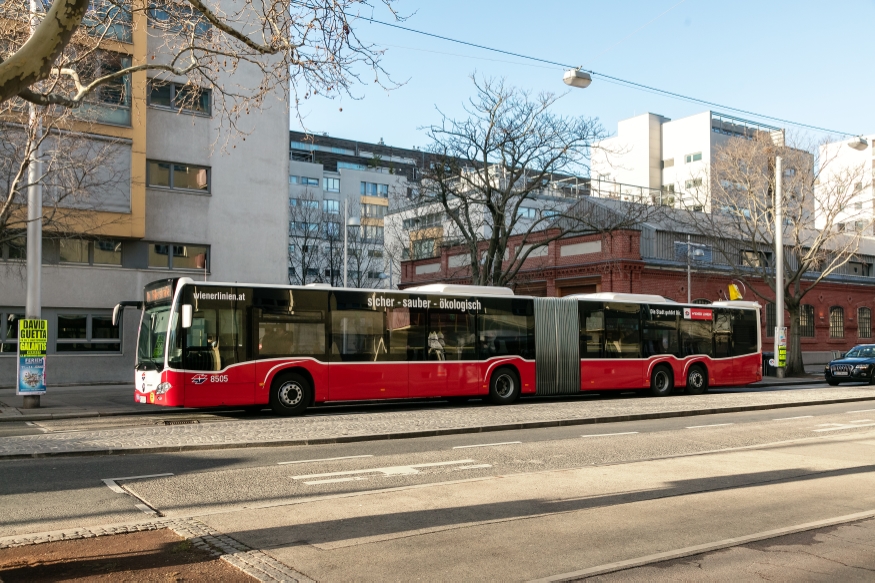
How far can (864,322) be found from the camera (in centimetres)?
4916

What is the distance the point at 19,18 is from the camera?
46.1 feet

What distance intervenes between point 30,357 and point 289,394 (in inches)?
271

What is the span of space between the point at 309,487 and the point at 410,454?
2.98m

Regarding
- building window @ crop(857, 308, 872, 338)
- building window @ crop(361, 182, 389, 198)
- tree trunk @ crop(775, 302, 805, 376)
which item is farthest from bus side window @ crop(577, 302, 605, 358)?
building window @ crop(361, 182, 389, 198)

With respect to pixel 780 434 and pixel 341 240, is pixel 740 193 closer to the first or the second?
pixel 780 434

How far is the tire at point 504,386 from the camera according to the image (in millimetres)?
21750

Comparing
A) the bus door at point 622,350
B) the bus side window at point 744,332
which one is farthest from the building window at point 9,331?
the bus side window at point 744,332

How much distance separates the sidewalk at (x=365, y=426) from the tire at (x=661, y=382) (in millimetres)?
2315

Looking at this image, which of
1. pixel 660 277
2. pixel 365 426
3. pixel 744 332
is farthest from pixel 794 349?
pixel 365 426

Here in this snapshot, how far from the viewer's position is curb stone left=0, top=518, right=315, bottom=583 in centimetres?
577

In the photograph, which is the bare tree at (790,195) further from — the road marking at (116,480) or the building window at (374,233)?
the building window at (374,233)

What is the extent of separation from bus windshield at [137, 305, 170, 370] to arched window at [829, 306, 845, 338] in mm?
40915

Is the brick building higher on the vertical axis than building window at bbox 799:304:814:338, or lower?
higher

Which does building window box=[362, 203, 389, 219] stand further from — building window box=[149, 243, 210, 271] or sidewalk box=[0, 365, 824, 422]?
sidewalk box=[0, 365, 824, 422]
